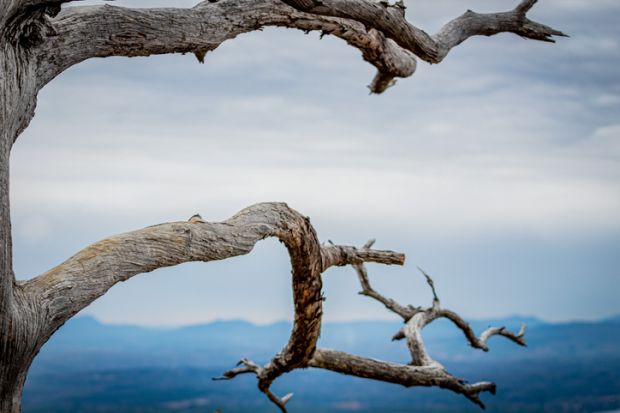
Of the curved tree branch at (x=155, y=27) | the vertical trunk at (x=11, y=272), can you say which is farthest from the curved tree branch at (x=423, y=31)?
the vertical trunk at (x=11, y=272)

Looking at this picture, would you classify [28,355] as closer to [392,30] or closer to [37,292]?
[37,292]

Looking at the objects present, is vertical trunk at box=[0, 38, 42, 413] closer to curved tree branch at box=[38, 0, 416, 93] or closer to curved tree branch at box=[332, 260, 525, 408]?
curved tree branch at box=[38, 0, 416, 93]

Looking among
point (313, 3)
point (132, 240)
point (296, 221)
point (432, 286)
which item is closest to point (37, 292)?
point (132, 240)

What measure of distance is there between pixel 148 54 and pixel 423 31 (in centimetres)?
235

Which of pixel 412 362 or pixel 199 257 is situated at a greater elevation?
pixel 199 257

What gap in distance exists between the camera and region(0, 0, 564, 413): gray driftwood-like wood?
3.54 meters

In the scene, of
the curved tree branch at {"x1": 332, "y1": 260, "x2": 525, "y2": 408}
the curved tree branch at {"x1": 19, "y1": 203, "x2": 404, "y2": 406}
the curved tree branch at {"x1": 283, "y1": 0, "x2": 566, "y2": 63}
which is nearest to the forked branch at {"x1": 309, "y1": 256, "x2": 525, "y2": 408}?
the curved tree branch at {"x1": 332, "y1": 260, "x2": 525, "y2": 408}

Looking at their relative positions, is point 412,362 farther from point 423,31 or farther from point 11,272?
point 11,272

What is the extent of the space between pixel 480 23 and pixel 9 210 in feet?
15.9

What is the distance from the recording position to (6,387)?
141 inches

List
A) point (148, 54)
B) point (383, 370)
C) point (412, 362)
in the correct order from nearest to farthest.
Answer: point (148, 54)
point (383, 370)
point (412, 362)

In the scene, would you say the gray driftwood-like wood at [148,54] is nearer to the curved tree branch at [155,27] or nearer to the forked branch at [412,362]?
the curved tree branch at [155,27]

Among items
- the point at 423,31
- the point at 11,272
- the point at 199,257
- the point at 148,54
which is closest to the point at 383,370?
the point at 423,31

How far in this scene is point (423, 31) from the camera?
233 inches
